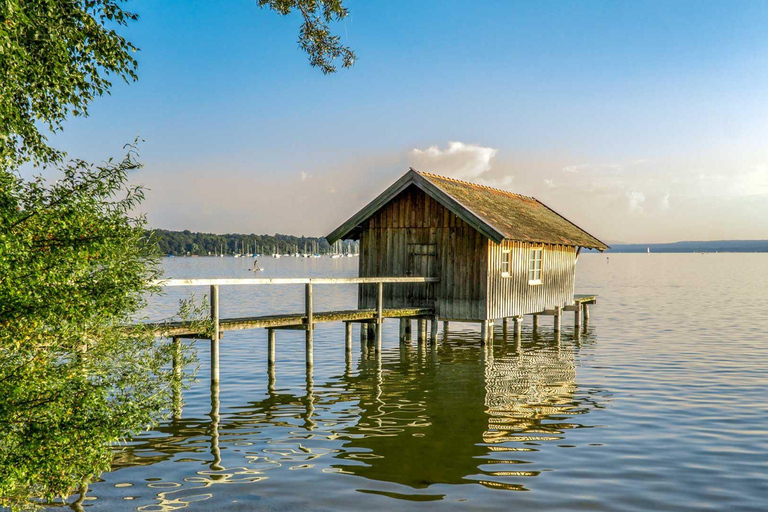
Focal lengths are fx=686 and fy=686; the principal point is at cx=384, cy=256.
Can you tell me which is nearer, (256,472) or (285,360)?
(256,472)

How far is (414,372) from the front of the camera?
69.9 feet

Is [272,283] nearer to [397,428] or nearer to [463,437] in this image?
[397,428]

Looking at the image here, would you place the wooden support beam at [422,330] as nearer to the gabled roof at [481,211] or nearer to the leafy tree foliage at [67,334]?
the gabled roof at [481,211]

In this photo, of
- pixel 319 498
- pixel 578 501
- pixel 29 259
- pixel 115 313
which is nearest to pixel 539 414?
pixel 578 501

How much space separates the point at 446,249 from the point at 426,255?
2.64 feet

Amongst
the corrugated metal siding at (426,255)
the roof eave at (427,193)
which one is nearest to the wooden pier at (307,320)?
the corrugated metal siding at (426,255)

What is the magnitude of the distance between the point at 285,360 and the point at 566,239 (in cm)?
1354

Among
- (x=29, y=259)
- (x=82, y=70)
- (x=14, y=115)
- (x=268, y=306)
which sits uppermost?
(x=82, y=70)

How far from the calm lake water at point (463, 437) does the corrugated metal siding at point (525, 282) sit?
1.95 metres

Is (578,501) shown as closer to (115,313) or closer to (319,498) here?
(319,498)

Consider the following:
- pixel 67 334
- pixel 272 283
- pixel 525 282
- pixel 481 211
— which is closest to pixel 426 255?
pixel 481 211

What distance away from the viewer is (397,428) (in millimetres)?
13930

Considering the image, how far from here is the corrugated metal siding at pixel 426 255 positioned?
23766mm

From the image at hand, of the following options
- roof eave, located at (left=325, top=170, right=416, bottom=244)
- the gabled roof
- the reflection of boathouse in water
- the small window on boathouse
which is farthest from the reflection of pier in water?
the small window on boathouse
